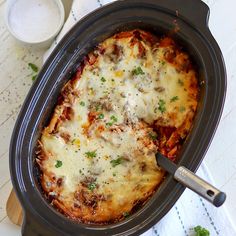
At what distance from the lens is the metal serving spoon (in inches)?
68.0

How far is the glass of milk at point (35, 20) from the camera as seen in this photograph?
2.27m

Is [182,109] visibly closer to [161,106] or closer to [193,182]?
[161,106]

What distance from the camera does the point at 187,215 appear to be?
220cm

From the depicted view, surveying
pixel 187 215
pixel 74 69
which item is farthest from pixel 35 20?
pixel 187 215

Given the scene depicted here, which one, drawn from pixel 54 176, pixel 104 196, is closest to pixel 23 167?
pixel 54 176

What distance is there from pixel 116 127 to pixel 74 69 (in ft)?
0.83

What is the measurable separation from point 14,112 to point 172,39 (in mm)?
726

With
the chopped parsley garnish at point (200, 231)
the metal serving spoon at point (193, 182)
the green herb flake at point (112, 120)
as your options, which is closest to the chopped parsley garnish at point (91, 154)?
the green herb flake at point (112, 120)

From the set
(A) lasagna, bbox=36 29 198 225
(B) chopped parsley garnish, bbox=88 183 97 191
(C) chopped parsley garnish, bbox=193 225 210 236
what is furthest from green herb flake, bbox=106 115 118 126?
(C) chopped parsley garnish, bbox=193 225 210 236

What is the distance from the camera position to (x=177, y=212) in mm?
2188

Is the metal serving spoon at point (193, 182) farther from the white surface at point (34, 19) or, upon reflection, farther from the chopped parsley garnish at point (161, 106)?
the white surface at point (34, 19)

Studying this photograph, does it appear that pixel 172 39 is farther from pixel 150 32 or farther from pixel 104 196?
pixel 104 196

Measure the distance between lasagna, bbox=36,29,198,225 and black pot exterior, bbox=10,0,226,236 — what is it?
44mm

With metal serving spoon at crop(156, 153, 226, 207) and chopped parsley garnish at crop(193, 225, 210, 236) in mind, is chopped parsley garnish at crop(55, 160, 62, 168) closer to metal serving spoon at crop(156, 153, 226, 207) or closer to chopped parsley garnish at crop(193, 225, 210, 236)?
metal serving spoon at crop(156, 153, 226, 207)
